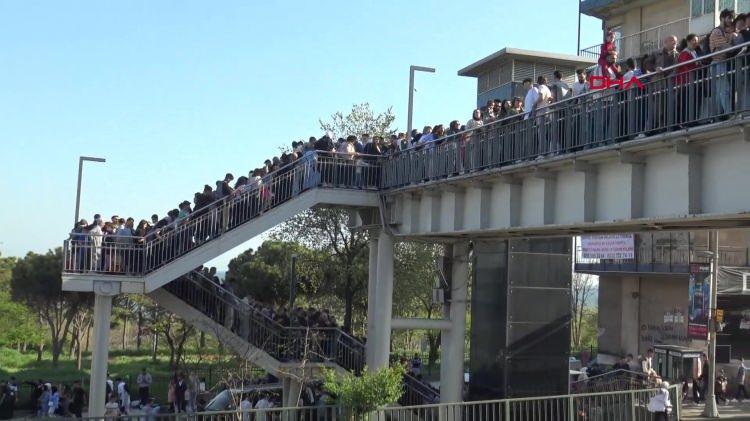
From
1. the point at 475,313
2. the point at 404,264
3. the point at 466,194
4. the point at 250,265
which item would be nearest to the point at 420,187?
the point at 466,194

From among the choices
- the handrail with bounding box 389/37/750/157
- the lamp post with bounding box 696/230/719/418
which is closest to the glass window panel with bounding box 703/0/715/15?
the lamp post with bounding box 696/230/719/418

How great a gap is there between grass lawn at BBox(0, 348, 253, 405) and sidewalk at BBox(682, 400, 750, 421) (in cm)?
1350

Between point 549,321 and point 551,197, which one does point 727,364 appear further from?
point 551,197

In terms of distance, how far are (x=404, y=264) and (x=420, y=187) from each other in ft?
44.4

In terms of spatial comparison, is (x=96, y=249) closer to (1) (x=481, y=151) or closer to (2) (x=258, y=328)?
(2) (x=258, y=328)

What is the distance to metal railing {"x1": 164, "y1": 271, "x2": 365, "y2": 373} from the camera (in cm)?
2162

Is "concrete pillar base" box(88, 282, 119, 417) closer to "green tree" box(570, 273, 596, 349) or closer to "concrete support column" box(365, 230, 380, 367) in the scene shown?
"concrete support column" box(365, 230, 380, 367)

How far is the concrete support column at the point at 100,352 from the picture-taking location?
1981 centimetres

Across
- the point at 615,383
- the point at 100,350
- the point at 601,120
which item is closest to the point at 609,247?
the point at 615,383

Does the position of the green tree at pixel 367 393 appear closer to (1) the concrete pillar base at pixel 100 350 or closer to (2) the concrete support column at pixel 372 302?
(2) the concrete support column at pixel 372 302

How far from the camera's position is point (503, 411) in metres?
16.2

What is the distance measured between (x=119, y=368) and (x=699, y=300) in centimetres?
3034

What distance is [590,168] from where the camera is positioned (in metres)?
13.9

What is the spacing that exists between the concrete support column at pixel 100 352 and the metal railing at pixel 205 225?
560 millimetres
